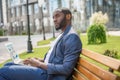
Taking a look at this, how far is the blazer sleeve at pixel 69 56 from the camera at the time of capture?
465 centimetres

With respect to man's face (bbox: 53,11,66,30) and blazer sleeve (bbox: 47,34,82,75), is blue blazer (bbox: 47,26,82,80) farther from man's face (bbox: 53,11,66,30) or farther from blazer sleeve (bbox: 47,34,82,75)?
man's face (bbox: 53,11,66,30)

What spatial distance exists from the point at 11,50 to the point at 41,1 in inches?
1134

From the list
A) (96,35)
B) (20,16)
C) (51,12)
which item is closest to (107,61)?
(96,35)

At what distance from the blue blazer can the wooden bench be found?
0.45 ft

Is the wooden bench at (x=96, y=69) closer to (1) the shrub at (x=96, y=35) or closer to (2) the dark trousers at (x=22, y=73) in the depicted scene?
(2) the dark trousers at (x=22, y=73)

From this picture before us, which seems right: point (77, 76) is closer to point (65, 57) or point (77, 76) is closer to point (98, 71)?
point (65, 57)

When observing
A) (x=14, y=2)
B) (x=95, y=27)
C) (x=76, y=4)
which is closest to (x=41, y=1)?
(x=95, y=27)

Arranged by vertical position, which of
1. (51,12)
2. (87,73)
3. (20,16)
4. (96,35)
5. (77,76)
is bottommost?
(20,16)

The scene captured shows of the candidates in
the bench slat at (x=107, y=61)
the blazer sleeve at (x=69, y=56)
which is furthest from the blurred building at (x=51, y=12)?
the bench slat at (x=107, y=61)

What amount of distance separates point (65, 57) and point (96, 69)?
63cm

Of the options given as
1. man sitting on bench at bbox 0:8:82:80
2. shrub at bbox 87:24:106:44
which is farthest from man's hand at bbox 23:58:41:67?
shrub at bbox 87:24:106:44

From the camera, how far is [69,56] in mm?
4660

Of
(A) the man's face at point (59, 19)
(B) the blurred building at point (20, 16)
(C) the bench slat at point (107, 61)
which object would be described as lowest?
(B) the blurred building at point (20, 16)

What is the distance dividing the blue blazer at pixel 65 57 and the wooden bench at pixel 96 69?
139 millimetres
